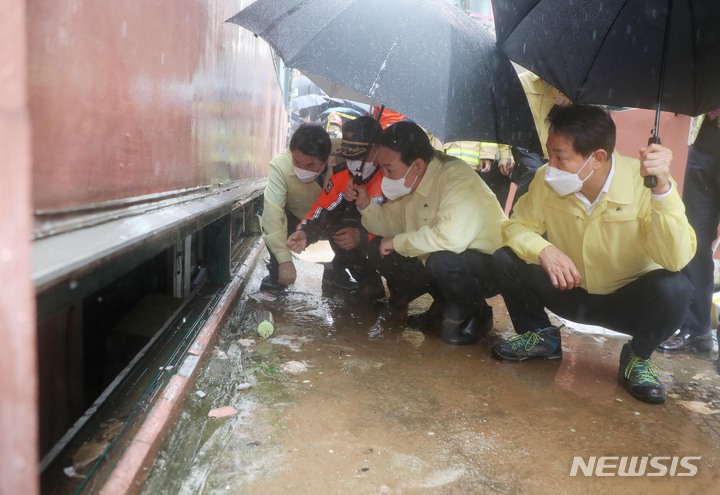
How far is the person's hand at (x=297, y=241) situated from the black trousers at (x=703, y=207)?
2279mm

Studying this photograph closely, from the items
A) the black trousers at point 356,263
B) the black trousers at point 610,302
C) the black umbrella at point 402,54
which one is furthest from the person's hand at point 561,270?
the black trousers at point 356,263

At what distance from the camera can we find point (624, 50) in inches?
101

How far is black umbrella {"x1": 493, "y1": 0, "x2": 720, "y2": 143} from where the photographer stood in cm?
243

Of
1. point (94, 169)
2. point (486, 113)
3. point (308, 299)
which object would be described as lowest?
point (308, 299)

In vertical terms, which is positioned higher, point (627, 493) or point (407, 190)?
point (407, 190)

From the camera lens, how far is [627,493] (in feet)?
5.78

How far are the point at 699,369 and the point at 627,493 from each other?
1.60 metres

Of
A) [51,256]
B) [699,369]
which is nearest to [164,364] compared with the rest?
[51,256]

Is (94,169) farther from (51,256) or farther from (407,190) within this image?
(407,190)

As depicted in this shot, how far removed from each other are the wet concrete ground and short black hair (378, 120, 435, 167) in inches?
40.2

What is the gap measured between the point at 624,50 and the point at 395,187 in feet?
4.24

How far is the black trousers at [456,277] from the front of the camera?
2.98 meters

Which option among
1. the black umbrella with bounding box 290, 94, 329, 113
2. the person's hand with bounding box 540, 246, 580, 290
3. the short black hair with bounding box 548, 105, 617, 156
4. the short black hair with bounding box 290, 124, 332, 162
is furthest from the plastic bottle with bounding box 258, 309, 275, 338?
the black umbrella with bounding box 290, 94, 329, 113

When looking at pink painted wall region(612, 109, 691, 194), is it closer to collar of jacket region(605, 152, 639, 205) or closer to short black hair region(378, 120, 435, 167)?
collar of jacket region(605, 152, 639, 205)
